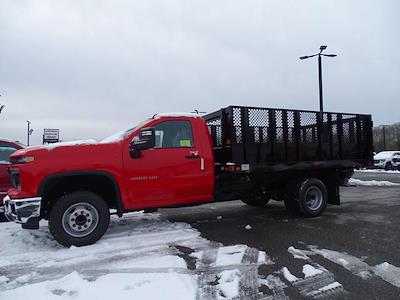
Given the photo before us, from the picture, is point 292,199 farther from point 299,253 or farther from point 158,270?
point 158,270

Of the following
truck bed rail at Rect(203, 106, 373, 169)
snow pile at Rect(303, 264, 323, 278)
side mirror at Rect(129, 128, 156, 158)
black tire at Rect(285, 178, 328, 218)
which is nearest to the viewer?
snow pile at Rect(303, 264, 323, 278)

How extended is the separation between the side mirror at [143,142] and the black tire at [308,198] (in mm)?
3740

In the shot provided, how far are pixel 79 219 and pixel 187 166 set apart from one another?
2.08m

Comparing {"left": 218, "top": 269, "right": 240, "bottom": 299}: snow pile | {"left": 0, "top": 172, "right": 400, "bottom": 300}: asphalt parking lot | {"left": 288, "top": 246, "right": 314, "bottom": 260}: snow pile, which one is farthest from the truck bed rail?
{"left": 218, "top": 269, "right": 240, "bottom": 299}: snow pile

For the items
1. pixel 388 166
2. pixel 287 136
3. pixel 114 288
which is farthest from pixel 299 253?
pixel 388 166

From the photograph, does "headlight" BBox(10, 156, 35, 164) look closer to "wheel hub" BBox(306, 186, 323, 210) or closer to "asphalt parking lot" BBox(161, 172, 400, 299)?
"asphalt parking lot" BBox(161, 172, 400, 299)

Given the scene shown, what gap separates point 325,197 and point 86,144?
5.48 metres

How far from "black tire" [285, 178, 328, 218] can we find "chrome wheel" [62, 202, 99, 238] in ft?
14.7

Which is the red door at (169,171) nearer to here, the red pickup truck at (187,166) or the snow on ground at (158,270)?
the red pickup truck at (187,166)

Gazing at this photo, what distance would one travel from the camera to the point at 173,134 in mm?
7547

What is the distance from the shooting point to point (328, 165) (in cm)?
936

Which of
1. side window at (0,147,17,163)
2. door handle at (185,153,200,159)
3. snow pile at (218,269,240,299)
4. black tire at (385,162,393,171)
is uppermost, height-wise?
side window at (0,147,17,163)

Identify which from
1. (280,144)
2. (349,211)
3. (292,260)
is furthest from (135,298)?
(349,211)

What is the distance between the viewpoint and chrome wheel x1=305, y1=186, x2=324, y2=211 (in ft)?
30.5
